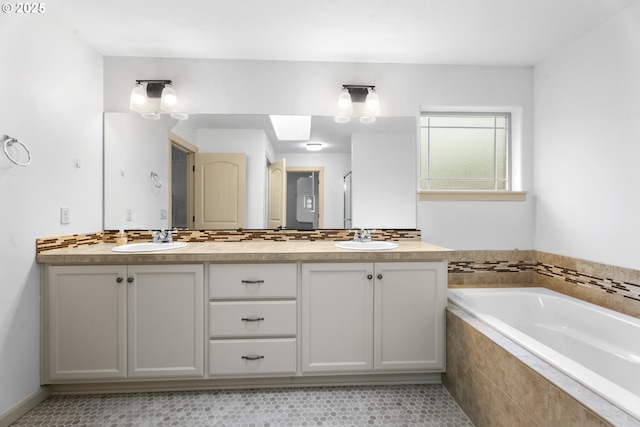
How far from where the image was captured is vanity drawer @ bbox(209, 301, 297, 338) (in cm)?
186

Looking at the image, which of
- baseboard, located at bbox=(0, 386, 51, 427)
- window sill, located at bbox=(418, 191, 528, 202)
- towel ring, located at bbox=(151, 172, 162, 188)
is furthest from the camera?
window sill, located at bbox=(418, 191, 528, 202)

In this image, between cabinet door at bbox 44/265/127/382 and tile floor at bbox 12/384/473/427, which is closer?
tile floor at bbox 12/384/473/427

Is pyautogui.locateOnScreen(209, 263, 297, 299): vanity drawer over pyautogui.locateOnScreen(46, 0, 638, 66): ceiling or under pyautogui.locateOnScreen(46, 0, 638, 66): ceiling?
under

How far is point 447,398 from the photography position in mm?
1847

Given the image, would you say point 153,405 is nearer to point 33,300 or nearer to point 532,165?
point 33,300

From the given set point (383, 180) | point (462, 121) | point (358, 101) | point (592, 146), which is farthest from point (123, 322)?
point (592, 146)

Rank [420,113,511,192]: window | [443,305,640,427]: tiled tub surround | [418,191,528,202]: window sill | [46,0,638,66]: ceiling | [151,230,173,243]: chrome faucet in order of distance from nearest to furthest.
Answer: [443,305,640,427]: tiled tub surround
[46,0,638,66]: ceiling
[151,230,173,243]: chrome faucet
[418,191,528,202]: window sill
[420,113,511,192]: window

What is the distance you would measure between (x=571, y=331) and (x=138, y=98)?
3.31 metres

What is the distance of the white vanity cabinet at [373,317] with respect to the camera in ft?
6.25

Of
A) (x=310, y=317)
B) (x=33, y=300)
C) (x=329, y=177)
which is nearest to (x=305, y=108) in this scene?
(x=329, y=177)

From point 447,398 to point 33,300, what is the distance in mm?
2388

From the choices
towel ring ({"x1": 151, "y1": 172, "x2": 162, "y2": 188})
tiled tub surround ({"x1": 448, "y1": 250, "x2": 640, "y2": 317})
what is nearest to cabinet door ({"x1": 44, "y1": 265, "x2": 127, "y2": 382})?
towel ring ({"x1": 151, "y1": 172, "x2": 162, "y2": 188})

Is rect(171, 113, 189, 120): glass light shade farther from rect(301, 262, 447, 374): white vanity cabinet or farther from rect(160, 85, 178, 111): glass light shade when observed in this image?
rect(301, 262, 447, 374): white vanity cabinet

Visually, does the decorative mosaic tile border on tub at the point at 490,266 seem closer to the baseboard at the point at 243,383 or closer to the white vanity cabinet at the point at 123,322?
the baseboard at the point at 243,383
